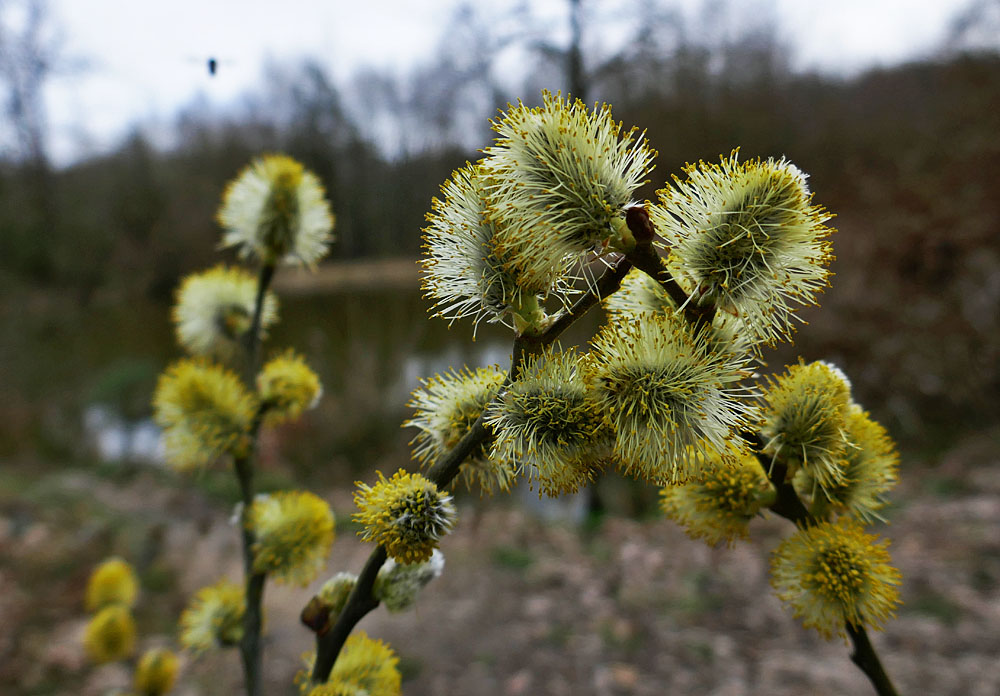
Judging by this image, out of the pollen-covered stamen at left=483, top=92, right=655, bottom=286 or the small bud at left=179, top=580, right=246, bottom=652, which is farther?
the small bud at left=179, top=580, right=246, bottom=652

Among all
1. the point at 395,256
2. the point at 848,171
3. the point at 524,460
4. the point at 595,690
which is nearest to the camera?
the point at 524,460

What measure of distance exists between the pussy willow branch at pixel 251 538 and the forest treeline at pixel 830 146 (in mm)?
2218

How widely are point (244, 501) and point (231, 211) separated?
0.65 meters

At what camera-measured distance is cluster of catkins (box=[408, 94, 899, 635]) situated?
662 millimetres

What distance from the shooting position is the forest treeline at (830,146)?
4.72 m

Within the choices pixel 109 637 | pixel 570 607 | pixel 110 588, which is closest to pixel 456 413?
pixel 109 637

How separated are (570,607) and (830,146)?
691 cm

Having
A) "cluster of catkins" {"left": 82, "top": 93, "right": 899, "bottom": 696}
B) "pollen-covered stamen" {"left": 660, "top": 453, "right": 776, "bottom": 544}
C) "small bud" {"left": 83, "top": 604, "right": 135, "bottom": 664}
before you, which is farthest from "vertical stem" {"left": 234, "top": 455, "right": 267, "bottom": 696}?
"small bud" {"left": 83, "top": 604, "right": 135, "bottom": 664}

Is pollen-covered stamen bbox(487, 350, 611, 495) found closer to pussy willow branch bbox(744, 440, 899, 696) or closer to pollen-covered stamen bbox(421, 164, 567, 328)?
pollen-covered stamen bbox(421, 164, 567, 328)

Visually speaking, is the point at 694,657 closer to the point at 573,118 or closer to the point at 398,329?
the point at 573,118

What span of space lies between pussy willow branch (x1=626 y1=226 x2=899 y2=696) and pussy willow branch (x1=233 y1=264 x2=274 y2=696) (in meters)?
0.91

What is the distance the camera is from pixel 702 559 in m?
4.15

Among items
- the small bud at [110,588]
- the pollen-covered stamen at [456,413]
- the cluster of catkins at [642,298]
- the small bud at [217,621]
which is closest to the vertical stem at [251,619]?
the small bud at [217,621]

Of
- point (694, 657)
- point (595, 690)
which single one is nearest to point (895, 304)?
point (694, 657)
